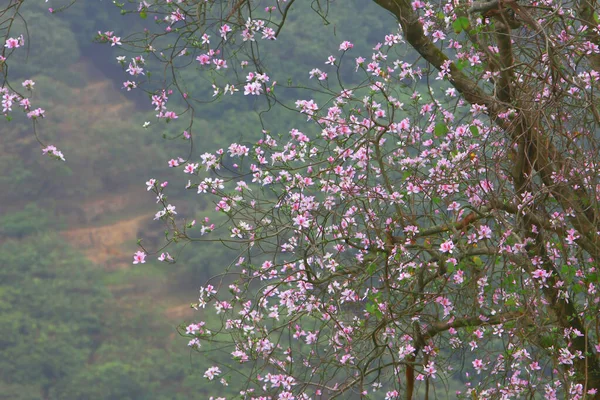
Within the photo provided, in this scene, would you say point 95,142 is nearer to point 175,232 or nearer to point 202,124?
point 202,124

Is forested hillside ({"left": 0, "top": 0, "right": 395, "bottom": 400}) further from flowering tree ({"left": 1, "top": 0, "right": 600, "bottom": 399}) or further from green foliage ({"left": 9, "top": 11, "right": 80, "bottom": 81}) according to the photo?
flowering tree ({"left": 1, "top": 0, "right": 600, "bottom": 399})

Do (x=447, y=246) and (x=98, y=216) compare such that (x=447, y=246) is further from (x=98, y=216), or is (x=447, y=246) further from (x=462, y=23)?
(x=98, y=216)

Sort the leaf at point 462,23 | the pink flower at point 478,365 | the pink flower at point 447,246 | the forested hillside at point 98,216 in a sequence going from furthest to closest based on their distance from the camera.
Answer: the forested hillside at point 98,216 → the pink flower at point 478,365 → the pink flower at point 447,246 → the leaf at point 462,23

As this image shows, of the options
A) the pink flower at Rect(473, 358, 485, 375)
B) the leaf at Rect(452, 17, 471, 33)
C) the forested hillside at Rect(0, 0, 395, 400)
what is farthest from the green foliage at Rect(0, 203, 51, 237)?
the leaf at Rect(452, 17, 471, 33)

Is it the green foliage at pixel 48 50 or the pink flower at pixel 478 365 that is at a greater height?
the green foliage at pixel 48 50

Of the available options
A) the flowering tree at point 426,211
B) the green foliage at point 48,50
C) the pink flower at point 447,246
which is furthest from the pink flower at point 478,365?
the green foliage at point 48,50

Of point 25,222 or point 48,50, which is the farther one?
point 48,50

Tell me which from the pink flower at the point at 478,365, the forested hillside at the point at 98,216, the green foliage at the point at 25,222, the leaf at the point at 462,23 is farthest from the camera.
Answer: the green foliage at the point at 25,222

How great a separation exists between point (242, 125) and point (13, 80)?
28.3ft

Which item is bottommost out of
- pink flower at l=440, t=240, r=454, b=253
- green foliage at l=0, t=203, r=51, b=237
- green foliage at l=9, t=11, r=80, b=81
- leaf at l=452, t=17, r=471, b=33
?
pink flower at l=440, t=240, r=454, b=253

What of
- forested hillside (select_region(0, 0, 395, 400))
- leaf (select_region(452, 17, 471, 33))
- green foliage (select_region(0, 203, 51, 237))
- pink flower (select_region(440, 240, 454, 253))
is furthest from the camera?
green foliage (select_region(0, 203, 51, 237))

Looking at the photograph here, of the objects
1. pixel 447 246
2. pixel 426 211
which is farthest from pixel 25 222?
pixel 447 246

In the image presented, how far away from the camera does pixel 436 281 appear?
13.4 ft

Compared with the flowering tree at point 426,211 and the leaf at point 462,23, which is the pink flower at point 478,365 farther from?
the leaf at point 462,23
